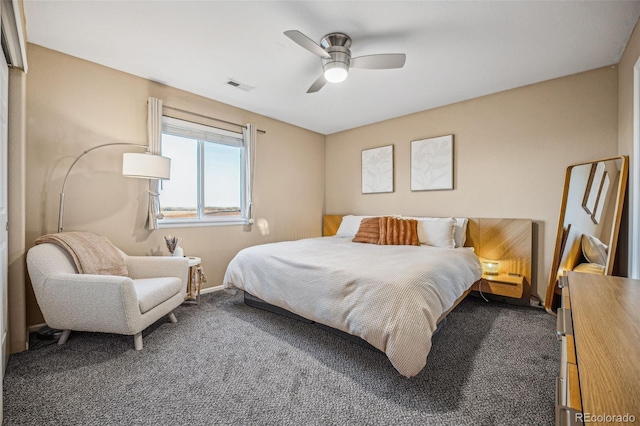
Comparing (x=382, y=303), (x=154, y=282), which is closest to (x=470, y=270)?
(x=382, y=303)

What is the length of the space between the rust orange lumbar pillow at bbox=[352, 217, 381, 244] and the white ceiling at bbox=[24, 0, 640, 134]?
1628 mm

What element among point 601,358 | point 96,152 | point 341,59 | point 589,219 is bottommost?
point 601,358

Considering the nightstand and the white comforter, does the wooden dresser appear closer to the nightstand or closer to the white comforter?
the white comforter

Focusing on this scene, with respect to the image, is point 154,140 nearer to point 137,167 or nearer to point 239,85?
point 137,167

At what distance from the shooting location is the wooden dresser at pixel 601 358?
56 centimetres

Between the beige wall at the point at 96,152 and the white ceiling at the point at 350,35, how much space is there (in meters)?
0.18

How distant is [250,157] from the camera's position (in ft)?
13.0

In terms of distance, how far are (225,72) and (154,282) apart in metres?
2.16

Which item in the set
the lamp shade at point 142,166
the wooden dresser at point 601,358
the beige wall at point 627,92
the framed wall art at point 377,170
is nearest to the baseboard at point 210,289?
the lamp shade at point 142,166

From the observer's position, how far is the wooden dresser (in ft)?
1.84

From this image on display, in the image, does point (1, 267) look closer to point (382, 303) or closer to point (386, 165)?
point (382, 303)

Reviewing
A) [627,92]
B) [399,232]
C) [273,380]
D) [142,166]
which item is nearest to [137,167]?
[142,166]

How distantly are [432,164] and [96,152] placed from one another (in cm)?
392

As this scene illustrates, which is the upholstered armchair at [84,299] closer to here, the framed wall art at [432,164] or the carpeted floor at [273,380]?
the carpeted floor at [273,380]
